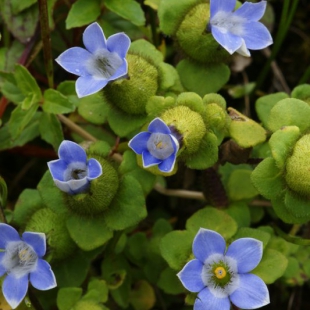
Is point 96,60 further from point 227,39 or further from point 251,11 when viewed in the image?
point 251,11

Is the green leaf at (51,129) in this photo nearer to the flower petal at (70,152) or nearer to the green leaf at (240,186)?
the flower petal at (70,152)

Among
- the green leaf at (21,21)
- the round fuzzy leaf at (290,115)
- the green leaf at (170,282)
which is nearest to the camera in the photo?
the round fuzzy leaf at (290,115)

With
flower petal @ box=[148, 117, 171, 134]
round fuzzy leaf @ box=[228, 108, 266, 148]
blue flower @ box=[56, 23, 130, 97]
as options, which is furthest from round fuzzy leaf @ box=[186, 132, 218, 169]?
Result: blue flower @ box=[56, 23, 130, 97]

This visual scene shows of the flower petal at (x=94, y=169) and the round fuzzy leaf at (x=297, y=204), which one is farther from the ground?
the flower petal at (x=94, y=169)

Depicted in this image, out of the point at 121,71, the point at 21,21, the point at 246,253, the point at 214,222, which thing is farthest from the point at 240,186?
the point at 21,21

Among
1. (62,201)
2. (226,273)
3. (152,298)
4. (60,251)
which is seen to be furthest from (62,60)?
(152,298)

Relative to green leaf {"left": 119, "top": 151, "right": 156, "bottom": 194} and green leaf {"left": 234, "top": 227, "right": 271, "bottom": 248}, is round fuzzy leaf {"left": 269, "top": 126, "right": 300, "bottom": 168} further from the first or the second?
A: green leaf {"left": 119, "top": 151, "right": 156, "bottom": 194}

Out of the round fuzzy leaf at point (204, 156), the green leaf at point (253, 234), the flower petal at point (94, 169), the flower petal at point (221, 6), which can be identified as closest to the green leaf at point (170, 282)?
the green leaf at point (253, 234)
